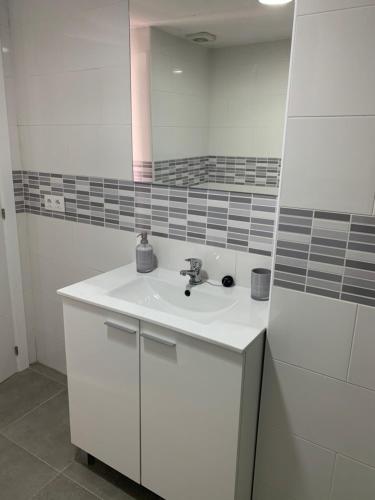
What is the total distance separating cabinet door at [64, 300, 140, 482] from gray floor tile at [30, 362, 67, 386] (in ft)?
2.43

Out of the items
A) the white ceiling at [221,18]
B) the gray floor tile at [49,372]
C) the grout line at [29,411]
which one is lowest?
the grout line at [29,411]

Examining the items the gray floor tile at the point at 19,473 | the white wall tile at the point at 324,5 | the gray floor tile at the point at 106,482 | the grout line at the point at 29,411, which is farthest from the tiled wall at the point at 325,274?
the grout line at the point at 29,411

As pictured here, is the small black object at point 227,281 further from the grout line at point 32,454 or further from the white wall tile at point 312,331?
the grout line at point 32,454

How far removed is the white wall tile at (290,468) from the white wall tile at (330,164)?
Answer: 832 mm

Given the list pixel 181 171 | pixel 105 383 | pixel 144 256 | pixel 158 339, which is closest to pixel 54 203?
pixel 144 256

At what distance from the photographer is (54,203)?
224cm

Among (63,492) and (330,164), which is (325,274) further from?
(63,492)

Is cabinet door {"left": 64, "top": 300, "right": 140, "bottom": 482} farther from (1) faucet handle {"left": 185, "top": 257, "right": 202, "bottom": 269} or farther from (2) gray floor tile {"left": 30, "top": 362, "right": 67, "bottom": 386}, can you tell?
(2) gray floor tile {"left": 30, "top": 362, "right": 67, "bottom": 386}

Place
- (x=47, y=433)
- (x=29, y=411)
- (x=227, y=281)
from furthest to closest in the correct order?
(x=29, y=411), (x=47, y=433), (x=227, y=281)

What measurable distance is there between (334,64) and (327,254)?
1.71 ft

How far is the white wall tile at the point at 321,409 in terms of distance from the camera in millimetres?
1249

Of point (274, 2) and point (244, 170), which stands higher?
point (274, 2)

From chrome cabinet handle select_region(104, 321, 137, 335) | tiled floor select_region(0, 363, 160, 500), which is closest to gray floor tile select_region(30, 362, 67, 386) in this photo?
tiled floor select_region(0, 363, 160, 500)

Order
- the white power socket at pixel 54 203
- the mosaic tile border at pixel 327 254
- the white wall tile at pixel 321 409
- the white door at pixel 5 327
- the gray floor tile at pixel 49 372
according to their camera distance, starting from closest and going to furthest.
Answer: the mosaic tile border at pixel 327 254 → the white wall tile at pixel 321 409 → the white power socket at pixel 54 203 → the white door at pixel 5 327 → the gray floor tile at pixel 49 372
